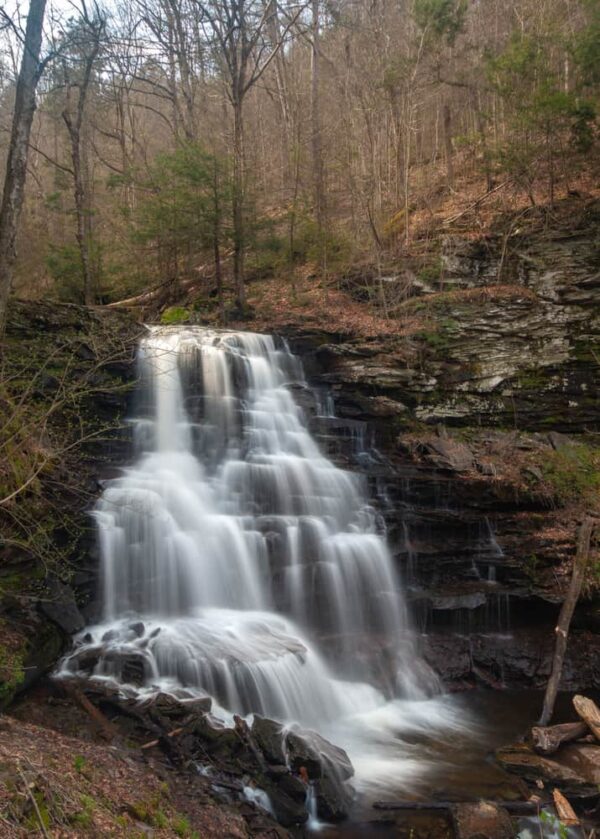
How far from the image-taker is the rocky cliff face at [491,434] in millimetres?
10062

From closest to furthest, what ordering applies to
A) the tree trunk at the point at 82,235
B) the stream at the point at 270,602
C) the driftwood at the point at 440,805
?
the driftwood at the point at 440,805
the stream at the point at 270,602
the tree trunk at the point at 82,235

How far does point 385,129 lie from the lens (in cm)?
2038

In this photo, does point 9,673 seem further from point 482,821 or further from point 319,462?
point 319,462

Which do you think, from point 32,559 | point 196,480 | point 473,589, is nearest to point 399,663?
point 473,589

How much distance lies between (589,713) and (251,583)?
195 inches

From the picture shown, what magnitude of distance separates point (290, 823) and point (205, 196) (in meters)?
14.6

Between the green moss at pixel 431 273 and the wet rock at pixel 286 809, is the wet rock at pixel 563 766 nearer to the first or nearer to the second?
the wet rock at pixel 286 809

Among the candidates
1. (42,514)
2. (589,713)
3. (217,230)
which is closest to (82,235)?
(217,230)

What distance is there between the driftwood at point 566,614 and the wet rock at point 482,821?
2454 mm

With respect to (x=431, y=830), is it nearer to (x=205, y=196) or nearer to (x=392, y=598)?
(x=392, y=598)

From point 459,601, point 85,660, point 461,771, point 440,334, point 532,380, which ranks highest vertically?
point 440,334

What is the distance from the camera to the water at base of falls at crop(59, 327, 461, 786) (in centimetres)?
726

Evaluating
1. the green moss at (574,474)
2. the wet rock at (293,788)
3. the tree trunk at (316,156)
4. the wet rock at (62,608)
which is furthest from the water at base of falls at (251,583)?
the tree trunk at (316,156)

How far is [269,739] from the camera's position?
6270 millimetres
